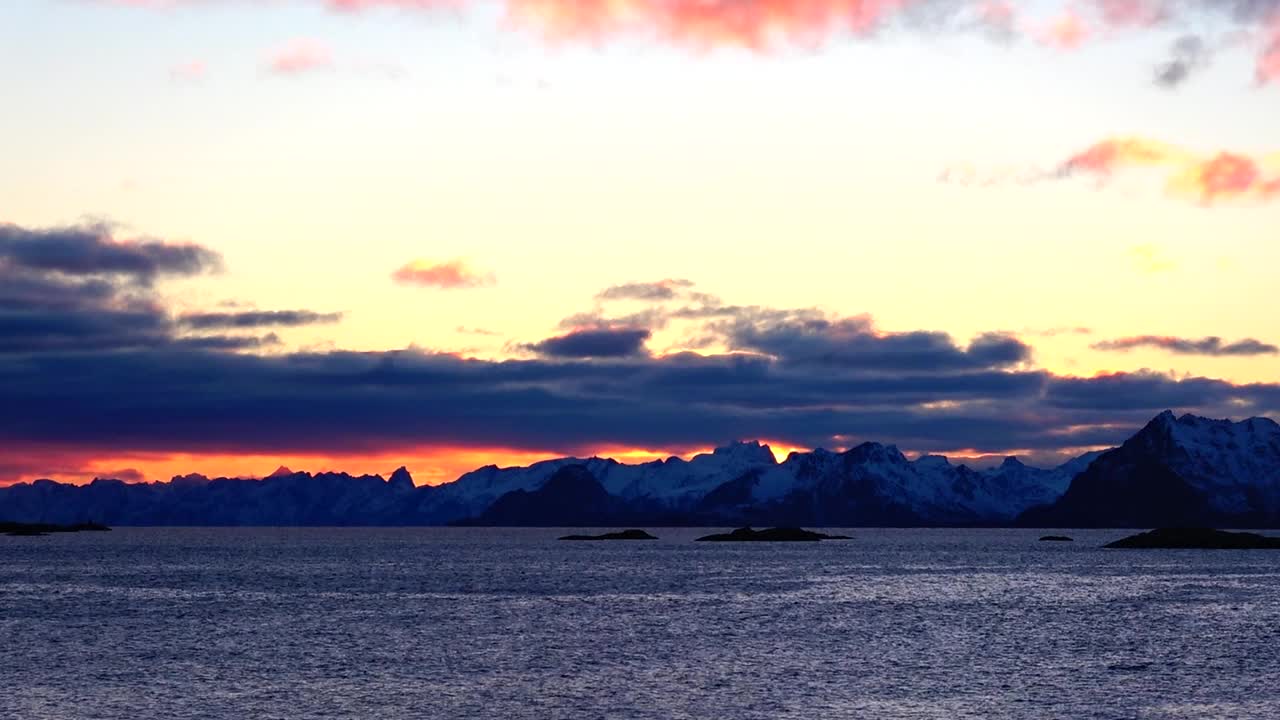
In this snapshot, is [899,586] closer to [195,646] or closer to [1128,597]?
[1128,597]

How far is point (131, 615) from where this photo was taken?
12069cm

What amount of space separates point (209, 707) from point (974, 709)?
3340 cm

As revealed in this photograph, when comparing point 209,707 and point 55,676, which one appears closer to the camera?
point 209,707

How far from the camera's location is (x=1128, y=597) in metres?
152

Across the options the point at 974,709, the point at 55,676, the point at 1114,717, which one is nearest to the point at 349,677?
the point at 55,676

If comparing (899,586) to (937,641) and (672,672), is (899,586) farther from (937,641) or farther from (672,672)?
(672,672)

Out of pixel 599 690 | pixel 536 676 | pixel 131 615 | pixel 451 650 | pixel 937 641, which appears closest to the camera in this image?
pixel 599 690

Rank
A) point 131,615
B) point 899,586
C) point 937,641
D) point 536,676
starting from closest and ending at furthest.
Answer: point 536,676
point 937,641
point 131,615
point 899,586

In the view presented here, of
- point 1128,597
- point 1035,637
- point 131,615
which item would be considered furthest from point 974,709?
point 1128,597

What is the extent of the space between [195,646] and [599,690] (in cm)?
3302

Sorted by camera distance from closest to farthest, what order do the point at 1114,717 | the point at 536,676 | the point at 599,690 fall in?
the point at 1114,717
the point at 599,690
the point at 536,676

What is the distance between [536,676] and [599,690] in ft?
21.5

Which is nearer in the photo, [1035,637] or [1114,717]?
[1114,717]

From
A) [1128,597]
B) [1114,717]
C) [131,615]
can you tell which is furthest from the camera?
[1128,597]
